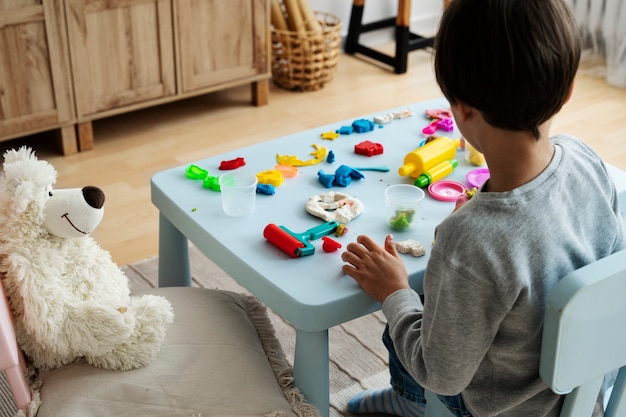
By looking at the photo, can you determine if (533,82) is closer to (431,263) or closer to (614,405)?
(431,263)

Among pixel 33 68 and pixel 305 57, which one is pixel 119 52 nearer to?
pixel 33 68

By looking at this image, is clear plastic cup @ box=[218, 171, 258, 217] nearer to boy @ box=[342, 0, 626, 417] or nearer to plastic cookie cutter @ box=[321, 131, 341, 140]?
plastic cookie cutter @ box=[321, 131, 341, 140]

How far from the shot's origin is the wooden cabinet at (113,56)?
250 centimetres

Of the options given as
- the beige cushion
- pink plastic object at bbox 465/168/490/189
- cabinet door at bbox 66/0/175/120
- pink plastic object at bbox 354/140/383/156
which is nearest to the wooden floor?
cabinet door at bbox 66/0/175/120

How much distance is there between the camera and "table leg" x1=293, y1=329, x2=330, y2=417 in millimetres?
1255

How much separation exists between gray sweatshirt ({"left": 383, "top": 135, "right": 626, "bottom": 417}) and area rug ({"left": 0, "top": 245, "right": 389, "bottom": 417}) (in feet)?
2.09

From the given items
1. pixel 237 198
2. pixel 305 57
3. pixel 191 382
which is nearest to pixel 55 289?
pixel 191 382

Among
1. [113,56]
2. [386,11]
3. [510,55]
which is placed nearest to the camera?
[510,55]

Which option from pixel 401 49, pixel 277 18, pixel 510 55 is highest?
pixel 510 55

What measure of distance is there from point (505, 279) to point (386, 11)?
122 inches

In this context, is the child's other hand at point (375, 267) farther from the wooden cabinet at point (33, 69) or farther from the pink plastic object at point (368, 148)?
the wooden cabinet at point (33, 69)

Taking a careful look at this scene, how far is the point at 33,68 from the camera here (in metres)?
2.53

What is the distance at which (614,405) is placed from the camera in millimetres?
1092

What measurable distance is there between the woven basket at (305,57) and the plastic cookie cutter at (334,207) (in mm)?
1741
